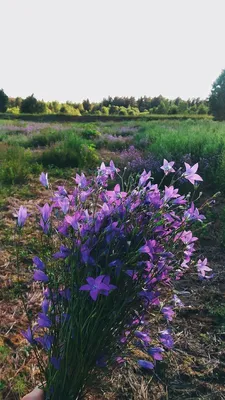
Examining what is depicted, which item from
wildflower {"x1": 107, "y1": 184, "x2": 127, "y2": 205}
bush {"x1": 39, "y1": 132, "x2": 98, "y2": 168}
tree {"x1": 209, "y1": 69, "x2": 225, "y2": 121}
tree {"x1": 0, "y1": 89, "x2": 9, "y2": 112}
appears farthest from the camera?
tree {"x1": 0, "y1": 89, "x2": 9, "y2": 112}

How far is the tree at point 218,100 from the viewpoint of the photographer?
151ft

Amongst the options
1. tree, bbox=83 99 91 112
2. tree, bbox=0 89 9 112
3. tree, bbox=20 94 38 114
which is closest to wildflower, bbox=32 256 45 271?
tree, bbox=20 94 38 114

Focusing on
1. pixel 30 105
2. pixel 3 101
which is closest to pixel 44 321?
pixel 30 105

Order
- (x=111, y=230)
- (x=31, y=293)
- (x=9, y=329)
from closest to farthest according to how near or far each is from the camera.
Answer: (x=111, y=230), (x=9, y=329), (x=31, y=293)

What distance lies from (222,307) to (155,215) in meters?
1.71

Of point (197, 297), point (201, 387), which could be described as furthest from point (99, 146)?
point (201, 387)

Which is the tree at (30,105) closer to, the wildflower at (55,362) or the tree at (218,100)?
the tree at (218,100)

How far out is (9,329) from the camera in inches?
94.3

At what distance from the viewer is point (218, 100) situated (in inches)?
1831

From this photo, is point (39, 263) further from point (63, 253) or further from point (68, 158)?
point (68, 158)

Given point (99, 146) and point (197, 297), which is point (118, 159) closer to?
point (99, 146)

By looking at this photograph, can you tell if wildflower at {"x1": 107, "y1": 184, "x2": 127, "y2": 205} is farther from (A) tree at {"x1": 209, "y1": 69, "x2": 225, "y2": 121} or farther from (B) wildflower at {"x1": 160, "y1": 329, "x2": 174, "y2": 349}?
(A) tree at {"x1": 209, "y1": 69, "x2": 225, "y2": 121}

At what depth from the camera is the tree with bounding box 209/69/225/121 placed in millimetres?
46094

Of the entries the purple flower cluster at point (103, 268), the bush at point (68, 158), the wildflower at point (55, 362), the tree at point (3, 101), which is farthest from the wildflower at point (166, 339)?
the tree at point (3, 101)
